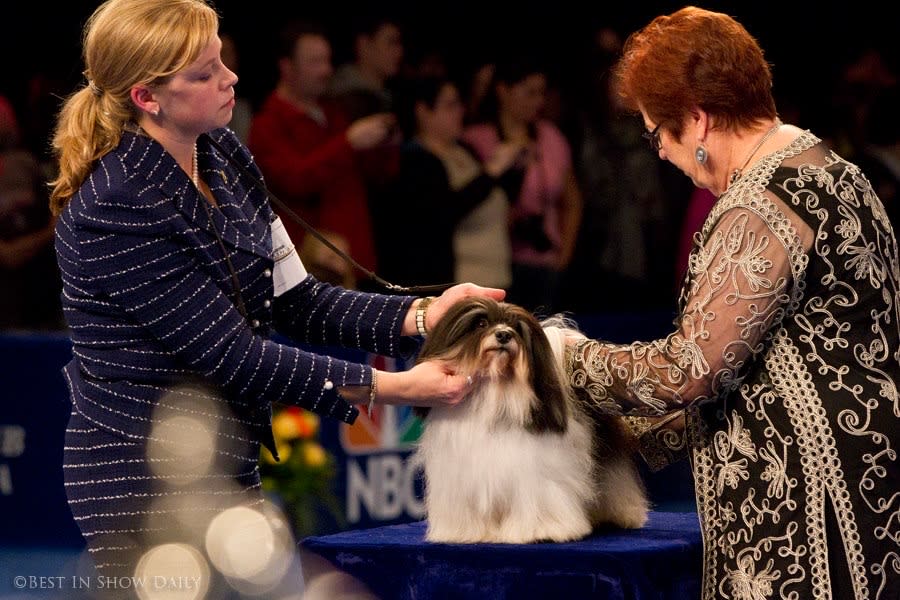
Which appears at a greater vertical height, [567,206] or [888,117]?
[888,117]

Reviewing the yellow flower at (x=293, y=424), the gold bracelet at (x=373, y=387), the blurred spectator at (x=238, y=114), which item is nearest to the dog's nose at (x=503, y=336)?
the gold bracelet at (x=373, y=387)

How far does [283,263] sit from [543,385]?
0.58m

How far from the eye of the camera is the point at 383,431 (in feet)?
18.0

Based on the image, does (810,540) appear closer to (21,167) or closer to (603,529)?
(603,529)

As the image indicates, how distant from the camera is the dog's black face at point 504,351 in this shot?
107 inches

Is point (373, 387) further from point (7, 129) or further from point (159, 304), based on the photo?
point (7, 129)

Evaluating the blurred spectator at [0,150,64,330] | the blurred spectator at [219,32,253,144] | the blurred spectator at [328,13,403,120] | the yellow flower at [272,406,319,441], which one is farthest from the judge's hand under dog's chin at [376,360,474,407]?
the blurred spectator at [0,150,64,330]

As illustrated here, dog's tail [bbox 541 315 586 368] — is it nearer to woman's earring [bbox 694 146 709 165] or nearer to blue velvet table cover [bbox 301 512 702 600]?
blue velvet table cover [bbox 301 512 702 600]

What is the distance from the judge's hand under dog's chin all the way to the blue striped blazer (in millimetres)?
42

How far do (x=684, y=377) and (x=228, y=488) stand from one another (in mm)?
833

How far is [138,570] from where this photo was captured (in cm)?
251

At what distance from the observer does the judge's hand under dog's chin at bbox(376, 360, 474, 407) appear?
8.71 ft

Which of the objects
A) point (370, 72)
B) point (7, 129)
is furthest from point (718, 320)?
point (7, 129)

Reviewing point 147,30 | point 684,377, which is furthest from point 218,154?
point 684,377
